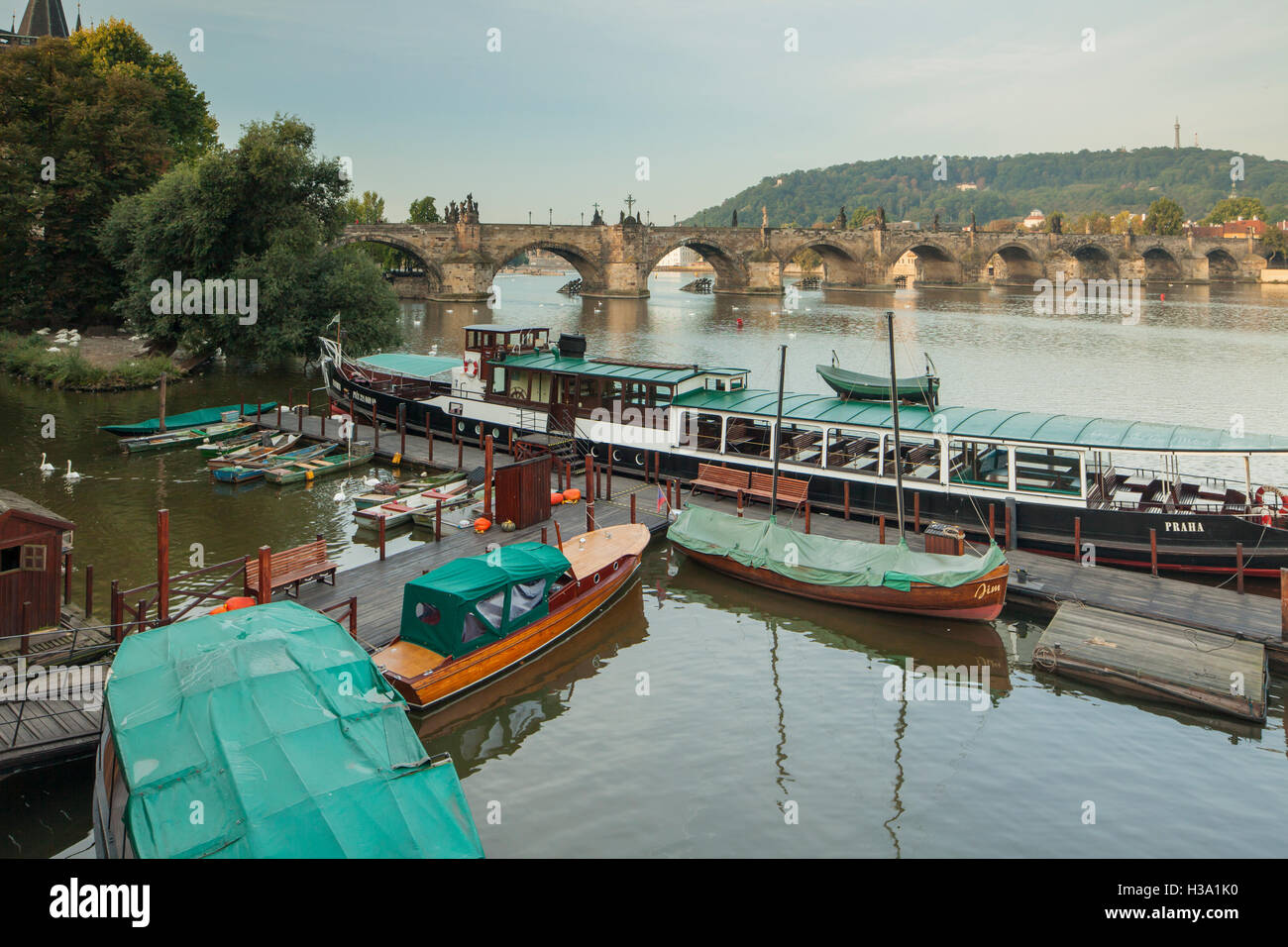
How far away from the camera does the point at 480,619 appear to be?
55.0ft

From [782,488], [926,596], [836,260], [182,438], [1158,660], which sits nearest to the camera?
[1158,660]

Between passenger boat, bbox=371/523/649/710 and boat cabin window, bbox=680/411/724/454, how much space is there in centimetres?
904

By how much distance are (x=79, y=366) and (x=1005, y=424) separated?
4038 cm

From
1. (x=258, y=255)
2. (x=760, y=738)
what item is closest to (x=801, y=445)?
(x=760, y=738)

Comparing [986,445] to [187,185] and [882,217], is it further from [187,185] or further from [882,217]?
[882,217]

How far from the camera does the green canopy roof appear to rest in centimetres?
2133

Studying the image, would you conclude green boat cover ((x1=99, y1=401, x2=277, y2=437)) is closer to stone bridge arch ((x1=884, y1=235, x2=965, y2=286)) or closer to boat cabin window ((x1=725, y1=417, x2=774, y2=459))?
boat cabin window ((x1=725, y1=417, x2=774, y2=459))

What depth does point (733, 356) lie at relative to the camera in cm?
6219

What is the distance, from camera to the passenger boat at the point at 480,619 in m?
16.1

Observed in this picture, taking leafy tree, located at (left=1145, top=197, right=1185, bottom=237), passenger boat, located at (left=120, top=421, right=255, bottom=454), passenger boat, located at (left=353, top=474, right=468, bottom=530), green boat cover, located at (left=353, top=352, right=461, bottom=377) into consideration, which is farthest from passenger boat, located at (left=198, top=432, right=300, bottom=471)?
leafy tree, located at (left=1145, top=197, right=1185, bottom=237)

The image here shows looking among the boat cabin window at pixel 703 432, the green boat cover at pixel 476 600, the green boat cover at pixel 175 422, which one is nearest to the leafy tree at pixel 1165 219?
the boat cabin window at pixel 703 432

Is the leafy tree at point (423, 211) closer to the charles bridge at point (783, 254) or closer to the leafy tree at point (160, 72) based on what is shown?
the charles bridge at point (783, 254)

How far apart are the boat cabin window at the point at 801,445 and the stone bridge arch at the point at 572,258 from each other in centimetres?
7182

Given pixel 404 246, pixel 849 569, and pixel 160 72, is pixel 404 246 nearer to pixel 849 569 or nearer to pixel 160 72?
pixel 160 72
